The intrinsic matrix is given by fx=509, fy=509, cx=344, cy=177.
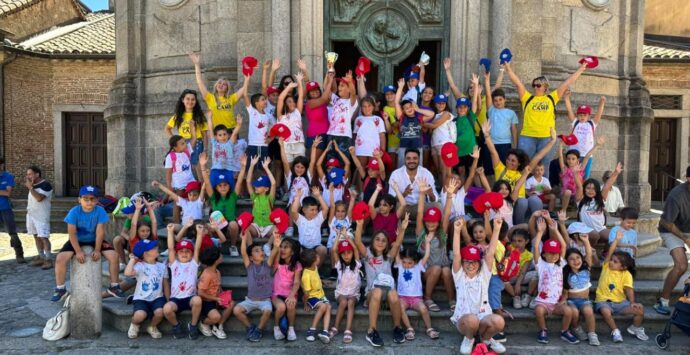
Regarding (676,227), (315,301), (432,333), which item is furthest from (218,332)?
(676,227)

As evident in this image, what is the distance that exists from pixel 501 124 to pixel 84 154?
1578 cm

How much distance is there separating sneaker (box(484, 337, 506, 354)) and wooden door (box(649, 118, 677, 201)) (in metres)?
15.4

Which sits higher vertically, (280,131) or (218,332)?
(280,131)

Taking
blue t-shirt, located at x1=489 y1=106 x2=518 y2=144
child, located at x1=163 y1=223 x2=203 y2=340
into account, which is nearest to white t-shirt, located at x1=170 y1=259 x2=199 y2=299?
child, located at x1=163 y1=223 x2=203 y2=340

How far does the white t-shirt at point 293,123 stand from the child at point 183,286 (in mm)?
2252

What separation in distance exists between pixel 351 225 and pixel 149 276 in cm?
249

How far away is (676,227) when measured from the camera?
5.90m

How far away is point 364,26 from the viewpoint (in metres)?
9.22

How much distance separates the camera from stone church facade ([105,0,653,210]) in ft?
28.7

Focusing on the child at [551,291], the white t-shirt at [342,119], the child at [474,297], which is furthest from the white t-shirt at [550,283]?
the white t-shirt at [342,119]

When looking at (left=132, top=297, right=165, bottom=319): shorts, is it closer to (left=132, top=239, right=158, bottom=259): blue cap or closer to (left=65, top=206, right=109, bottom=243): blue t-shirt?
(left=132, top=239, right=158, bottom=259): blue cap

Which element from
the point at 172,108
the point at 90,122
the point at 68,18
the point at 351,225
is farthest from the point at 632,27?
the point at 68,18

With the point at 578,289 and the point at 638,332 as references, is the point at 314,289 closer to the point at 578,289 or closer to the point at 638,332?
the point at 578,289

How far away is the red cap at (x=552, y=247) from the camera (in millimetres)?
5430
